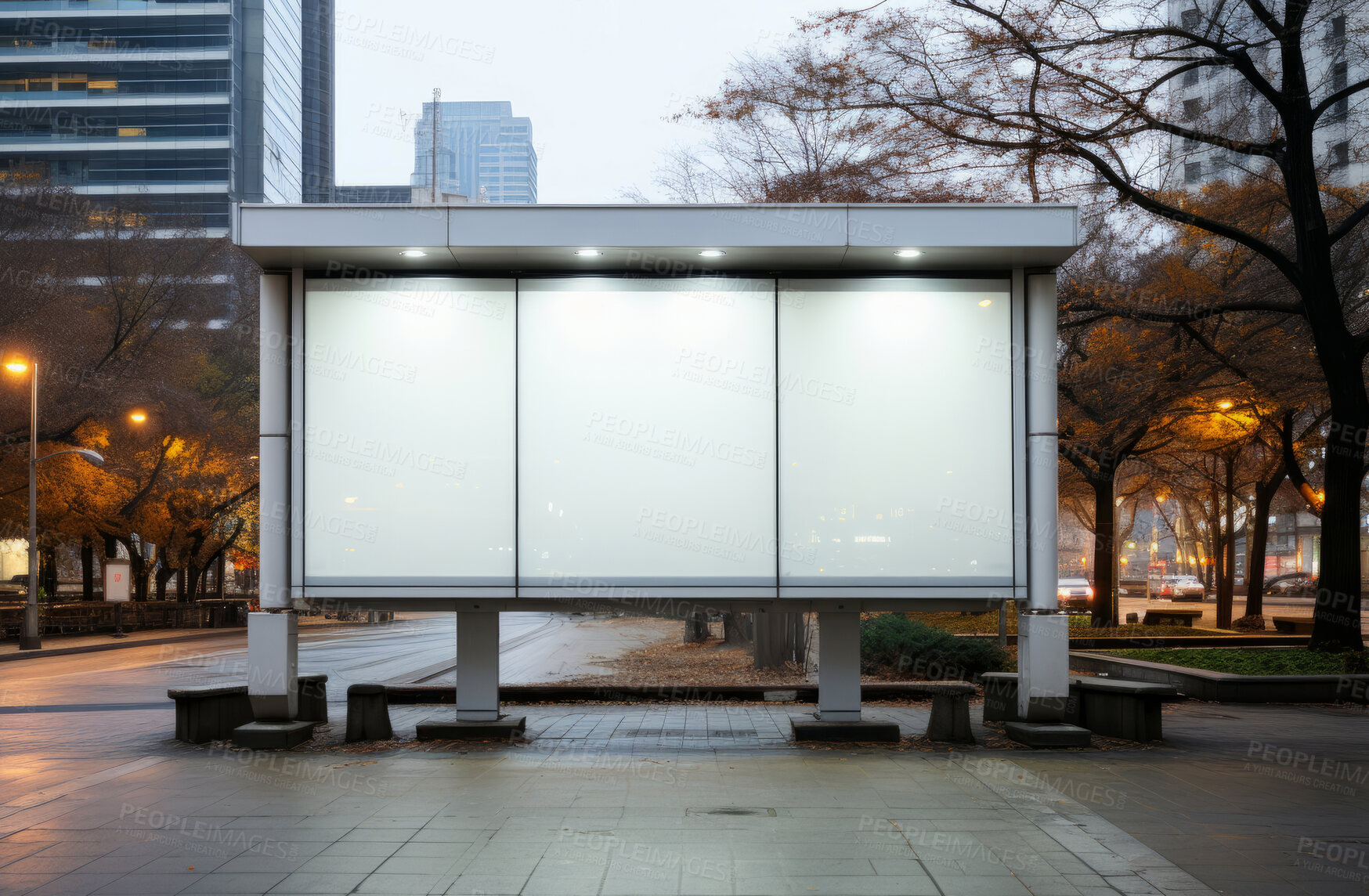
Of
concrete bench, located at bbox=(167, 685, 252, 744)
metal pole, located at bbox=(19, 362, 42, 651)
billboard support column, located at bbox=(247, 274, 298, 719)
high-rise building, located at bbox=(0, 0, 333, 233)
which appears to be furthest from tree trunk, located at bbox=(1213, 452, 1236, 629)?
high-rise building, located at bbox=(0, 0, 333, 233)

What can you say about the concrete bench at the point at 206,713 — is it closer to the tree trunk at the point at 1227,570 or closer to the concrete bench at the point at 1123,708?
the concrete bench at the point at 1123,708

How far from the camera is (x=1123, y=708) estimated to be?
10.9 m

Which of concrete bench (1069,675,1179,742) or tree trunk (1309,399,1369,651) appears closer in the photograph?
concrete bench (1069,675,1179,742)

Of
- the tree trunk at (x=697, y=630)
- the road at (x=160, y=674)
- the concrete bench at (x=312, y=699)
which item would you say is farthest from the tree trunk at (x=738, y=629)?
the concrete bench at (x=312, y=699)

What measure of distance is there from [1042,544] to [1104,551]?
61.1 feet

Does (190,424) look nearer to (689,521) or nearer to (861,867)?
(689,521)

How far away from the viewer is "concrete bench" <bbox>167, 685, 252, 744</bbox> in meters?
10.9

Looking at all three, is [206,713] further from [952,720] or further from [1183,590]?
[1183,590]

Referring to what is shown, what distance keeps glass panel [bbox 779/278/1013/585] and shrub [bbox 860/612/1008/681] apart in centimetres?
658

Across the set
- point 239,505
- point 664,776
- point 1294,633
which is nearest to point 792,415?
point 664,776

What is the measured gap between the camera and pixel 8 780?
9070 mm

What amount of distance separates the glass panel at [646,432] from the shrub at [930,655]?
7.43 metres

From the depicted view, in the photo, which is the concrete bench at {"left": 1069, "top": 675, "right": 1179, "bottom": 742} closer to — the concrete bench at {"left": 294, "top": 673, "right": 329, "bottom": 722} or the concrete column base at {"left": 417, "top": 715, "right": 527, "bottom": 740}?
the concrete column base at {"left": 417, "top": 715, "right": 527, "bottom": 740}

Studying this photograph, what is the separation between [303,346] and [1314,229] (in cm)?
1532
